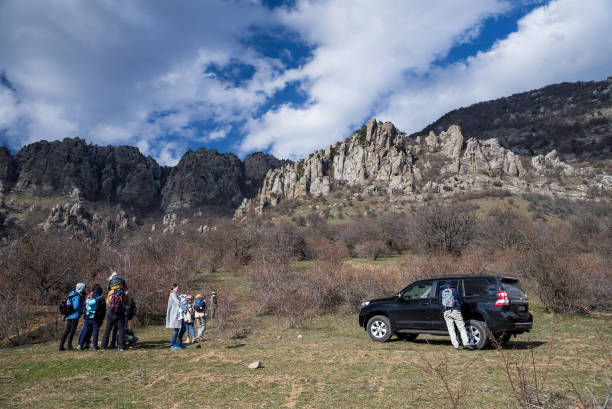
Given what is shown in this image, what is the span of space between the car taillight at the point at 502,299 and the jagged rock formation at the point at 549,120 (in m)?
127

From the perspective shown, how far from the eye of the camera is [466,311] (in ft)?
29.2

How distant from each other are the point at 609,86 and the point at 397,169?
10571 centimetres

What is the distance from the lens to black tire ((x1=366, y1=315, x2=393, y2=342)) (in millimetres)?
10173

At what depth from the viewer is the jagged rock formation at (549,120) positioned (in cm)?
11525

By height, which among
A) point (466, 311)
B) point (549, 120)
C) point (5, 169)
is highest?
point (549, 120)

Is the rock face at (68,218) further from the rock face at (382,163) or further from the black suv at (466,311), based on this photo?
the black suv at (466,311)

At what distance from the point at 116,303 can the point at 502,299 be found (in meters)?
9.95

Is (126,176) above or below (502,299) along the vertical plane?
above

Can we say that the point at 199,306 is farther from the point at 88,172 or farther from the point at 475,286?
the point at 88,172

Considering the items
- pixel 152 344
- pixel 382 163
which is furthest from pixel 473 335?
pixel 382 163

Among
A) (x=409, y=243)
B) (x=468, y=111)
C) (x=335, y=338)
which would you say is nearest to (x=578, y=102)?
(x=468, y=111)

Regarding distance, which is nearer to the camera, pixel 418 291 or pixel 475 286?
pixel 475 286

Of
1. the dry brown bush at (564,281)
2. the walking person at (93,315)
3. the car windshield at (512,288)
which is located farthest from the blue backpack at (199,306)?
the dry brown bush at (564,281)

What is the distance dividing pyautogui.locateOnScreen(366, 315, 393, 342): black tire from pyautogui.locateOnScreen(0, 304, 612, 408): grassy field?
0.39 meters
